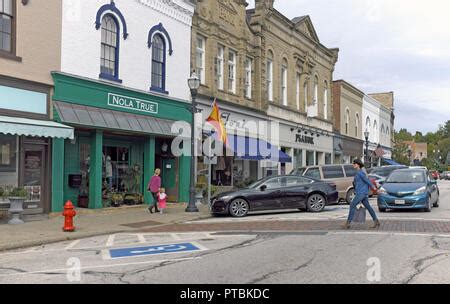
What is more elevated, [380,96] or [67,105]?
[380,96]

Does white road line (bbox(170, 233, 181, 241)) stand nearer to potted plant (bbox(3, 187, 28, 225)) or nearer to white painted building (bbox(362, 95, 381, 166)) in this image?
potted plant (bbox(3, 187, 28, 225))

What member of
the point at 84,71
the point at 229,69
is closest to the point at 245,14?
the point at 229,69

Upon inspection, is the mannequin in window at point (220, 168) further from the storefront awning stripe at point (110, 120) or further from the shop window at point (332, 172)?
the shop window at point (332, 172)

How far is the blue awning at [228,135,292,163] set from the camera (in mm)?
24123

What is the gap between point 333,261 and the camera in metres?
7.93

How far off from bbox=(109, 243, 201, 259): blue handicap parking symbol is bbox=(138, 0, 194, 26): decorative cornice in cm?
1193

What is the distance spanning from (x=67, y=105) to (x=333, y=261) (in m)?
10.8

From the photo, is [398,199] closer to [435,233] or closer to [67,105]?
[435,233]

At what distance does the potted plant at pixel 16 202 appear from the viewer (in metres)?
13.6

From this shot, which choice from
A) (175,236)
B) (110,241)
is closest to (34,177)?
(110,241)

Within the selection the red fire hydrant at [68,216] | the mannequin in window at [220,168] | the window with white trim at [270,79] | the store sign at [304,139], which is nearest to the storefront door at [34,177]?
the red fire hydrant at [68,216]

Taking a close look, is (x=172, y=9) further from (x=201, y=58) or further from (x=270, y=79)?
(x=270, y=79)

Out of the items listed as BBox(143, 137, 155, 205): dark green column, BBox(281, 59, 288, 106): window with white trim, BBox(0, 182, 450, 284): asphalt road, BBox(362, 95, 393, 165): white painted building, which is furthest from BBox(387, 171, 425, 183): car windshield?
BBox(362, 95, 393, 165): white painted building
